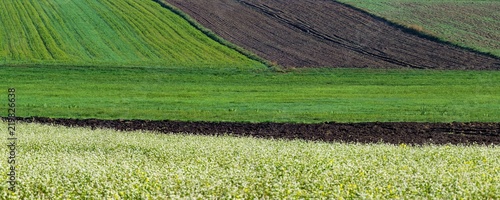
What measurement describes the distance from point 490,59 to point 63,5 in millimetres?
34100

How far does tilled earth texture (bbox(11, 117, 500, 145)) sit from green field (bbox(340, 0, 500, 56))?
2563 centimetres

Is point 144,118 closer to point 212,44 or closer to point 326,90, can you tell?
point 326,90

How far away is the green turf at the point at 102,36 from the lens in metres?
53.3

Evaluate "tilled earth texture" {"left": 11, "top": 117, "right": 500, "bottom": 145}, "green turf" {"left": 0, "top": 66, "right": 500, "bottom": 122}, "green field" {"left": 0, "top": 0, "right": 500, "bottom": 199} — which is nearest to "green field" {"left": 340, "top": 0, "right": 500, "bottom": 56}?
"green field" {"left": 0, "top": 0, "right": 500, "bottom": 199}

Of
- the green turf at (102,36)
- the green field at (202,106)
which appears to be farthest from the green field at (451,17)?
the green turf at (102,36)

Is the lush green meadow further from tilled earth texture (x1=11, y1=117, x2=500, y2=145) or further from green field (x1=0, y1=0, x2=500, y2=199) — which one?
tilled earth texture (x1=11, y1=117, x2=500, y2=145)

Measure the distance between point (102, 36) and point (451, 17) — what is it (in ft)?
94.4

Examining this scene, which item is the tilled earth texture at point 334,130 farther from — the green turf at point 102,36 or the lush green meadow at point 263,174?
the green turf at point 102,36

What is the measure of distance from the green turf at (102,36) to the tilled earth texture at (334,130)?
62.4 ft

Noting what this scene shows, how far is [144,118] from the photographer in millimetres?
35469

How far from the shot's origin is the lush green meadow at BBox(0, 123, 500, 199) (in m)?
14.3

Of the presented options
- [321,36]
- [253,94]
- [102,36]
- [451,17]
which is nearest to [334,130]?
[253,94]

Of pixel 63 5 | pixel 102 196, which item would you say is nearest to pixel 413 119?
pixel 102 196

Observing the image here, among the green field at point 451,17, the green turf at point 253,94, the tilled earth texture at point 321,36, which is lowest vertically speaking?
the green turf at point 253,94
